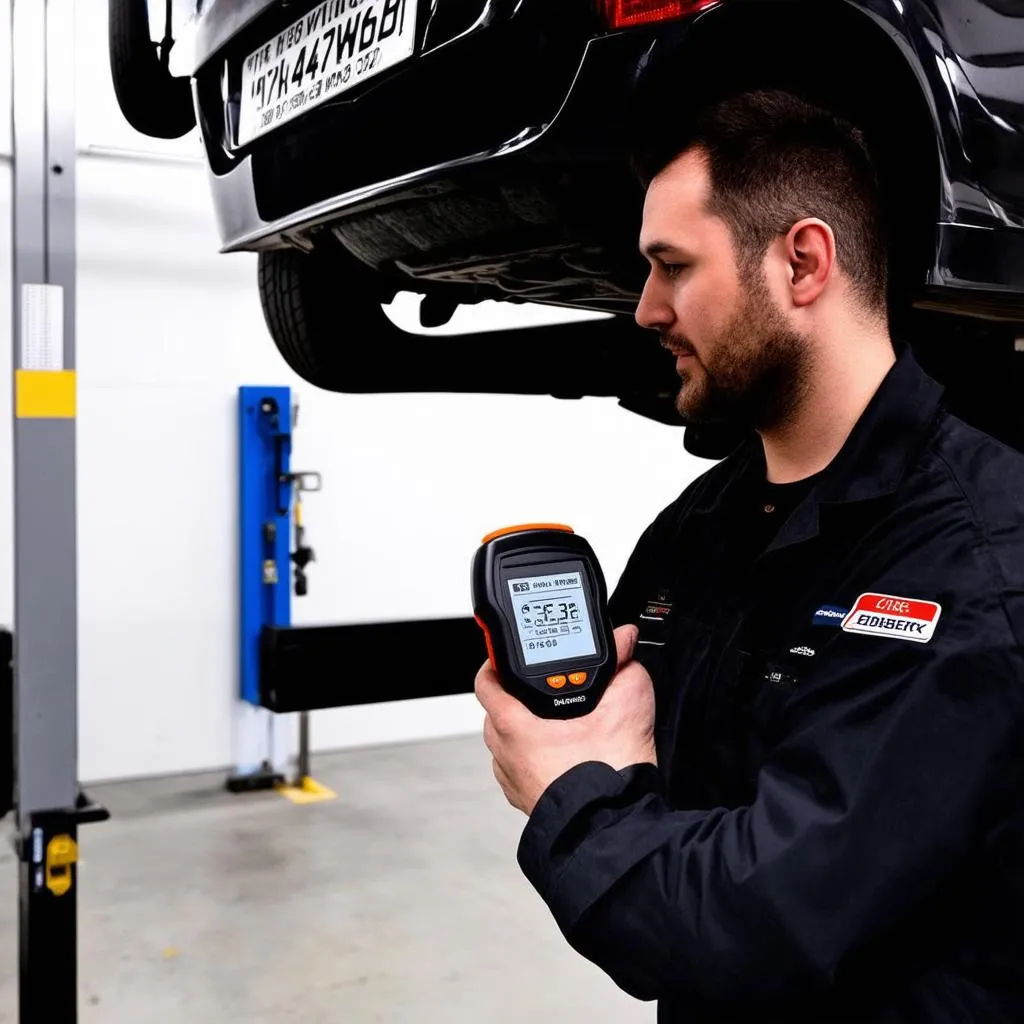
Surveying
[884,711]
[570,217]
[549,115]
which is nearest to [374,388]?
[570,217]

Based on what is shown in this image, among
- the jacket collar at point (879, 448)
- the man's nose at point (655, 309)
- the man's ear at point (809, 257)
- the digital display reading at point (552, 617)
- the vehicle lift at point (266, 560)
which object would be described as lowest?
the vehicle lift at point (266, 560)

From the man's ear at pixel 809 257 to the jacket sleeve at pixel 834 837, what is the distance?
288 mm

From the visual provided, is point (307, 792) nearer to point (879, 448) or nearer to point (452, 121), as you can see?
point (452, 121)

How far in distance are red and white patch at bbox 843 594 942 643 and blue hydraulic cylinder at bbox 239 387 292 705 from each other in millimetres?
3993

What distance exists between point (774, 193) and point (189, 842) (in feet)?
12.1

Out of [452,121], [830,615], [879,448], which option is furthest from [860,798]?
[452,121]

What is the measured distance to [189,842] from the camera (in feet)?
13.3

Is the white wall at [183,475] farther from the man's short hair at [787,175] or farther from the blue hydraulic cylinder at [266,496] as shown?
the man's short hair at [787,175]

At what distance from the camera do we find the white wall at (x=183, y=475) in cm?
462

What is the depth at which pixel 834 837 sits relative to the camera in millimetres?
730

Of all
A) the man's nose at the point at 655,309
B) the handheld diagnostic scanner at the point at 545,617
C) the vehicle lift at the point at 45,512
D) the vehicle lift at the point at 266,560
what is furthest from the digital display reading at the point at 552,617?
the vehicle lift at the point at 266,560

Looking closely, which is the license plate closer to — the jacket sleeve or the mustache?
the mustache

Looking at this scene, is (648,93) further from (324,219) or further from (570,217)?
(324,219)

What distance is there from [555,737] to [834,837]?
0.80ft
